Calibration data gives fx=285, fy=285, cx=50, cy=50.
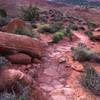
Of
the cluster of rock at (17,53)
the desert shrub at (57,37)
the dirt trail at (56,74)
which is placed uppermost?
the cluster of rock at (17,53)

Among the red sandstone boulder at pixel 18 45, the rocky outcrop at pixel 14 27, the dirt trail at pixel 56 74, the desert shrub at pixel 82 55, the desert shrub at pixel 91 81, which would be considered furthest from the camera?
the rocky outcrop at pixel 14 27

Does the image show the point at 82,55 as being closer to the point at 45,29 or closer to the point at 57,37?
the point at 57,37

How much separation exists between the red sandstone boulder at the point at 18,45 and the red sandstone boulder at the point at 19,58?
0.43 feet

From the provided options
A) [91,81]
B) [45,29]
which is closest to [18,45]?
[91,81]

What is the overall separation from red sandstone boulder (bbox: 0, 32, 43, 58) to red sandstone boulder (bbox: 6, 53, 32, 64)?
0.43 feet

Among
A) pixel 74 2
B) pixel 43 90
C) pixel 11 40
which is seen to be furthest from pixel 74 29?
pixel 74 2

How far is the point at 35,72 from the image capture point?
20.4 feet

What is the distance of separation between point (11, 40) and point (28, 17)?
6257mm

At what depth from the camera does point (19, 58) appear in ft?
21.0

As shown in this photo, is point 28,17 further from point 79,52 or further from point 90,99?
point 90,99

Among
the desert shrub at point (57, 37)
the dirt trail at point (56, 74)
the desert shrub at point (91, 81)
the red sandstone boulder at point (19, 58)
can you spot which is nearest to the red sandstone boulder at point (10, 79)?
the dirt trail at point (56, 74)

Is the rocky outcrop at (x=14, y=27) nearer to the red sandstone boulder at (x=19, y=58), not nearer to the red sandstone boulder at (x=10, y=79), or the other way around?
the red sandstone boulder at (x=19, y=58)

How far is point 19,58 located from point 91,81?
5.54 ft

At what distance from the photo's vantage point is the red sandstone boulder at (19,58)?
628 cm
